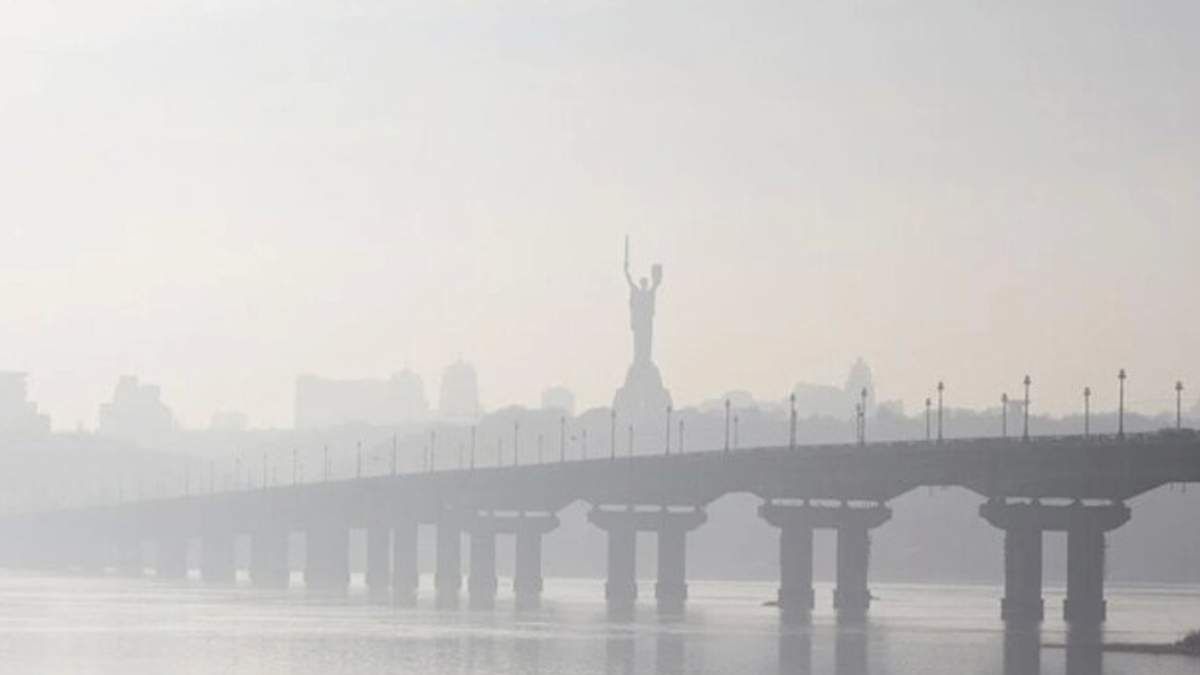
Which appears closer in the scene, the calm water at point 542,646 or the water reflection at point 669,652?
the water reflection at point 669,652

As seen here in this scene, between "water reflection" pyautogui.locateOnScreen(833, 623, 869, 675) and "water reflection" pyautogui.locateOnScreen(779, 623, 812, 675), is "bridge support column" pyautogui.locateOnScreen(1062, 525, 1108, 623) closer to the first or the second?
"water reflection" pyautogui.locateOnScreen(833, 623, 869, 675)

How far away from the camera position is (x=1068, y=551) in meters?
186

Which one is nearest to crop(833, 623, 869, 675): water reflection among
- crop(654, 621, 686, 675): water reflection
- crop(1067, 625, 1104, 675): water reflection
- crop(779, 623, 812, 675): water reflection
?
crop(779, 623, 812, 675): water reflection

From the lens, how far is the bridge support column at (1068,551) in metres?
184

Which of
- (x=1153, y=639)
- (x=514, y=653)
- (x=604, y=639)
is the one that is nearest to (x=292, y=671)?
(x=514, y=653)

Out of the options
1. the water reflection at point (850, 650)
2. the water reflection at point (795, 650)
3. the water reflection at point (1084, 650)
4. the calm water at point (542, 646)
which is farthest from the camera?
the water reflection at point (850, 650)

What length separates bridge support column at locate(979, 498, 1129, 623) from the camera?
7234 inches

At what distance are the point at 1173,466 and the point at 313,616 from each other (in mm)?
52122

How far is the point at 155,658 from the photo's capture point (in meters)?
146

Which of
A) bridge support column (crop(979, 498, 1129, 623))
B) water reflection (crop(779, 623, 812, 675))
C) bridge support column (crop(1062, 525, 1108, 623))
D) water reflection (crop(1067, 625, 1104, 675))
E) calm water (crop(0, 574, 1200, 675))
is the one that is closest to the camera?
calm water (crop(0, 574, 1200, 675))

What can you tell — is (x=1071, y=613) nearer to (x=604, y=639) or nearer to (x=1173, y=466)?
(x=1173, y=466)

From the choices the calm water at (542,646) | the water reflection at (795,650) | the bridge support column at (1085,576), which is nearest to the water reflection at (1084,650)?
the calm water at (542,646)

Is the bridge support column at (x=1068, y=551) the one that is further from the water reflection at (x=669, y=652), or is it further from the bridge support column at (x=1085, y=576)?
the water reflection at (x=669, y=652)

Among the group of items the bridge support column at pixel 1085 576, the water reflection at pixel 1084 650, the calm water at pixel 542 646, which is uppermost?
the bridge support column at pixel 1085 576
